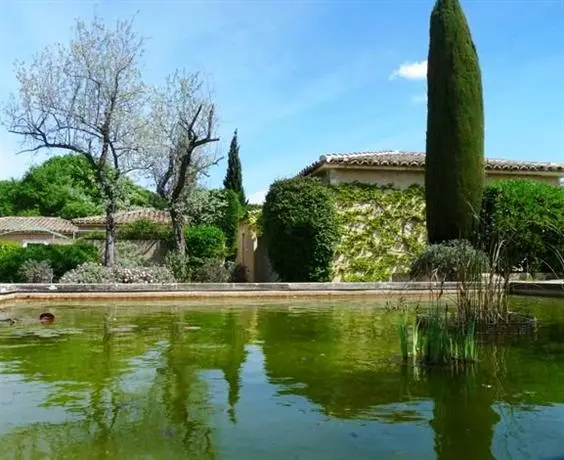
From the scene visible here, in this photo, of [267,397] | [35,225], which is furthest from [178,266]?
[35,225]

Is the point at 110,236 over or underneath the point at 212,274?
over

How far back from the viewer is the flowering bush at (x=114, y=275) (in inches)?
700

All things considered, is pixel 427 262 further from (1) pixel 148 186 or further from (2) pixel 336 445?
(2) pixel 336 445

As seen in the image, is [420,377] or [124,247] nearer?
[420,377]

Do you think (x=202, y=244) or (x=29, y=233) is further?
(x=29, y=233)

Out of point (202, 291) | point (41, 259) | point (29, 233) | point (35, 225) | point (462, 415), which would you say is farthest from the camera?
point (35, 225)

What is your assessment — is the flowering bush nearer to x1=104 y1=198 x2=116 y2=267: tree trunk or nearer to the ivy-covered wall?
x1=104 y1=198 x2=116 y2=267: tree trunk

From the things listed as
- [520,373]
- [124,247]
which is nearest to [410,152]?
[124,247]

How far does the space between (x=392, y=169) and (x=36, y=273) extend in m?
12.8

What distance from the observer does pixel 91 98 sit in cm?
1991

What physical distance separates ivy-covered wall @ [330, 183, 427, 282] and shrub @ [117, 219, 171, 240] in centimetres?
711

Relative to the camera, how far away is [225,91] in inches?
874

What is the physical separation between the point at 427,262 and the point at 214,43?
26.8 ft

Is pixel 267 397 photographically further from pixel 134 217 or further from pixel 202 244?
pixel 134 217
